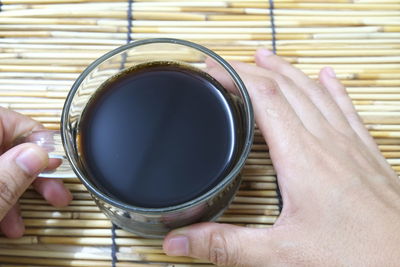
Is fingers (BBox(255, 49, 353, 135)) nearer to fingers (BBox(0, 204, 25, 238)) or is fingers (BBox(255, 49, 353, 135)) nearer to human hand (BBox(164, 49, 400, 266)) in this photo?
human hand (BBox(164, 49, 400, 266))

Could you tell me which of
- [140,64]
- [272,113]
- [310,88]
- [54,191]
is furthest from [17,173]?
[310,88]

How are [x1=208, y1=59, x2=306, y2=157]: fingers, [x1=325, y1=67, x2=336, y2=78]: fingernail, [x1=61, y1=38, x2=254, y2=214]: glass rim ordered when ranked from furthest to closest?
[x1=325, y1=67, x2=336, y2=78]: fingernail
[x1=208, y1=59, x2=306, y2=157]: fingers
[x1=61, y1=38, x2=254, y2=214]: glass rim

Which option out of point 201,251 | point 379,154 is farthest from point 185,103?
point 379,154

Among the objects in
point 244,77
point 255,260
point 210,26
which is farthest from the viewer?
point 210,26

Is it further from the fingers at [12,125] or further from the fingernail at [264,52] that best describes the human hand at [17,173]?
the fingernail at [264,52]

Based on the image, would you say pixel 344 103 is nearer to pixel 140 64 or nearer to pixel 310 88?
pixel 310 88

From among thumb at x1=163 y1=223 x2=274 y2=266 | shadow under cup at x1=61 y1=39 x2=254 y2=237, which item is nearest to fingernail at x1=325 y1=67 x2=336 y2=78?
shadow under cup at x1=61 y1=39 x2=254 y2=237

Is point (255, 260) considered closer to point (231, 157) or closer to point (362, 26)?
point (231, 157)
